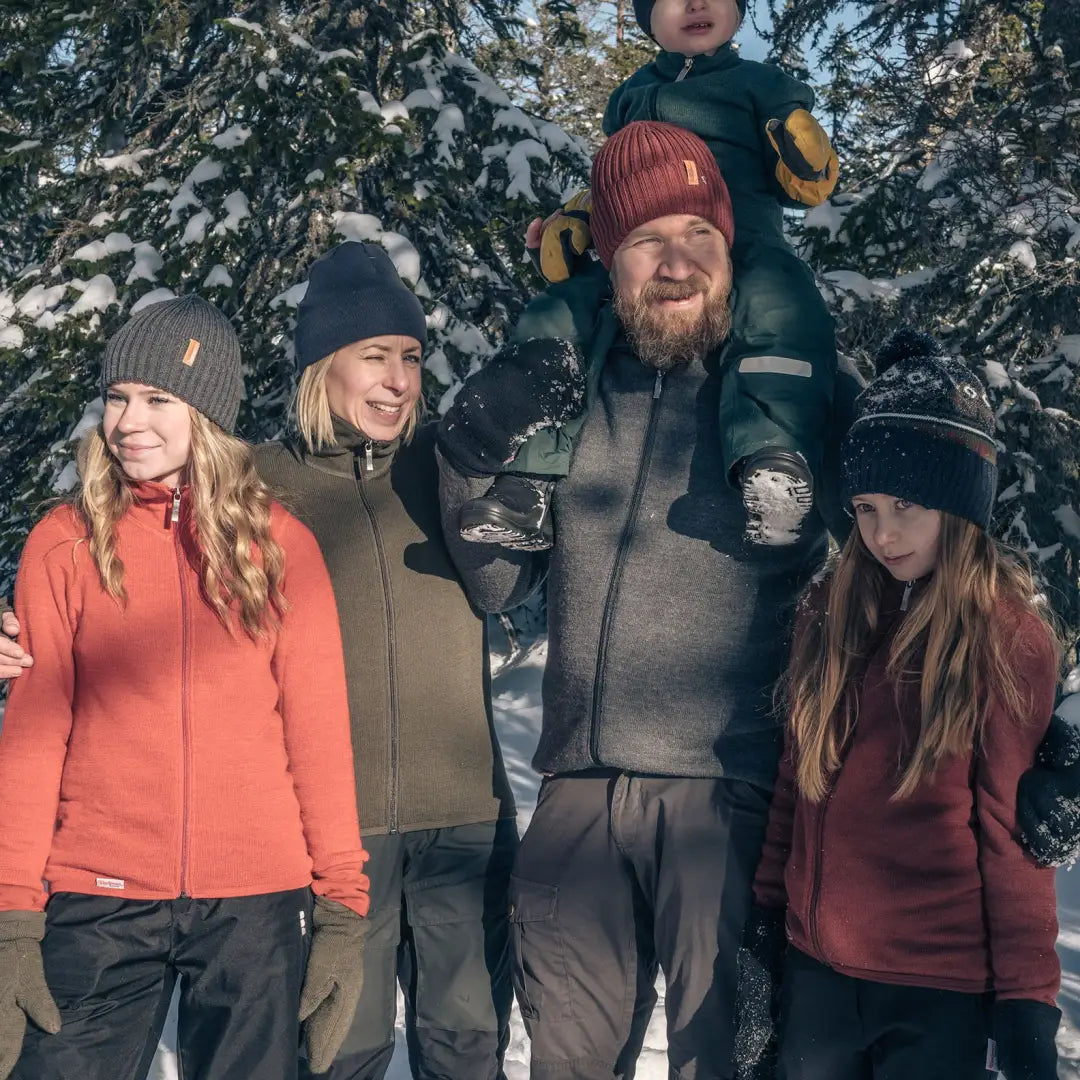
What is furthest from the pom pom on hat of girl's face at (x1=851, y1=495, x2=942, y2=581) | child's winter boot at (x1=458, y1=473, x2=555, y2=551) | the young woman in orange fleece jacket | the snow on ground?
the snow on ground

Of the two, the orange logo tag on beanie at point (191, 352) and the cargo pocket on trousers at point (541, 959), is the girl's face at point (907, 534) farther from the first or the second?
the orange logo tag on beanie at point (191, 352)

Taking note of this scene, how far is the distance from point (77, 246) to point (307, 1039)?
5664 mm

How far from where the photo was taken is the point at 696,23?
324 centimetres

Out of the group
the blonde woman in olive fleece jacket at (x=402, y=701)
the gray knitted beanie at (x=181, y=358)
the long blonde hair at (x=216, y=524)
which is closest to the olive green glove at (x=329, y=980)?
the blonde woman in olive fleece jacket at (x=402, y=701)

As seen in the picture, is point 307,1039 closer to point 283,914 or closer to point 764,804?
point 283,914

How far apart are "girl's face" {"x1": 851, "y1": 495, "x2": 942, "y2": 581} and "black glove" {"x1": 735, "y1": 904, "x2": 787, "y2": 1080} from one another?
827mm

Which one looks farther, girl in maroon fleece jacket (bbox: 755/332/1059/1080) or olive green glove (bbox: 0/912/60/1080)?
olive green glove (bbox: 0/912/60/1080)

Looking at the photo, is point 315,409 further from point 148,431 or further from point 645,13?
point 645,13

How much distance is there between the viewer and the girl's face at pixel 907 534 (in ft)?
7.64

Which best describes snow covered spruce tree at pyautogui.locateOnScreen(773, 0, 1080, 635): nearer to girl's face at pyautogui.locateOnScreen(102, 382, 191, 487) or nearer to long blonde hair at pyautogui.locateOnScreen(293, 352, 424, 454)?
long blonde hair at pyautogui.locateOnScreen(293, 352, 424, 454)

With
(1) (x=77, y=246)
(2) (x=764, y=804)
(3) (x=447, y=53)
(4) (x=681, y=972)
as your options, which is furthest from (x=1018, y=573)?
(1) (x=77, y=246)

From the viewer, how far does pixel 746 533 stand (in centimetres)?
246

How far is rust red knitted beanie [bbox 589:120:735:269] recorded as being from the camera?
2.68 meters

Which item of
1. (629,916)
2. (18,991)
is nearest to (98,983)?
(18,991)
